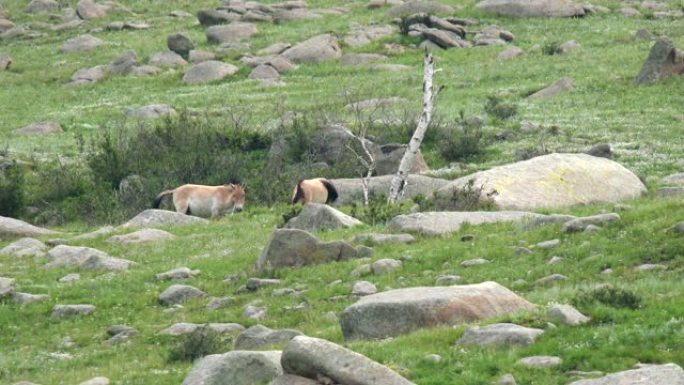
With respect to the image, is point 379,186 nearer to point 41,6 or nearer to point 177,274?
point 177,274

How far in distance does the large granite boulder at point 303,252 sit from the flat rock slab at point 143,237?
5716 mm

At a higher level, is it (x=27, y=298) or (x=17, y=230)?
(x=27, y=298)

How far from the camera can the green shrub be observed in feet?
123

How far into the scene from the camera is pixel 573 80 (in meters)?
Answer: 49.0

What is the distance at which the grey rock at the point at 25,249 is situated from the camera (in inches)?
1118

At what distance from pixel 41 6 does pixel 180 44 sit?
66.4 feet

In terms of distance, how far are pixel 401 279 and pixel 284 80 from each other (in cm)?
3511

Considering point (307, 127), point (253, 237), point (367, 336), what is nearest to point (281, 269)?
point (253, 237)

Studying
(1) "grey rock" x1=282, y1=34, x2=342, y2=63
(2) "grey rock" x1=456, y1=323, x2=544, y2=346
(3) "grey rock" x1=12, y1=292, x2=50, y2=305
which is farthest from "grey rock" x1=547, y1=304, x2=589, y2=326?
(1) "grey rock" x1=282, y1=34, x2=342, y2=63

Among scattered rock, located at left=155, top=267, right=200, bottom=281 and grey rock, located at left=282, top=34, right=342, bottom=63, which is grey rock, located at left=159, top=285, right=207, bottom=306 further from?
grey rock, located at left=282, top=34, right=342, bottom=63

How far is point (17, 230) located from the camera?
1256 inches

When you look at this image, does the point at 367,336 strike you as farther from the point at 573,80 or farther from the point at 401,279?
the point at 573,80

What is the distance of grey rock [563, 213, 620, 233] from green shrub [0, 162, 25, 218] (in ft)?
63.8

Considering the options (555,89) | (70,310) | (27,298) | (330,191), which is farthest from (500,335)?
(555,89)
